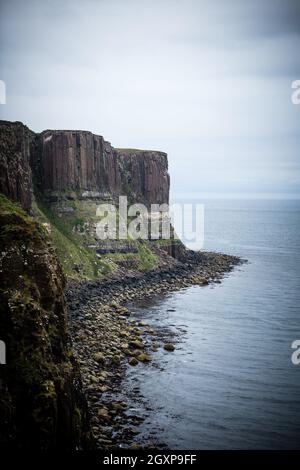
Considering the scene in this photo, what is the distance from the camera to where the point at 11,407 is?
19.7 metres

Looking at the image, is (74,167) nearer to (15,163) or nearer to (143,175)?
(15,163)

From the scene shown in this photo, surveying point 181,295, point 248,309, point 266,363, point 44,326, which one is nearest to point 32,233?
point 44,326

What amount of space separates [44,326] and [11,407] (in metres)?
4.38

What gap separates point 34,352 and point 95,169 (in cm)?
7682

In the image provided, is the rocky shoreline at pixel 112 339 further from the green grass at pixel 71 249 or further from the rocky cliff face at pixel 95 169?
the rocky cliff face at pixel 95 169

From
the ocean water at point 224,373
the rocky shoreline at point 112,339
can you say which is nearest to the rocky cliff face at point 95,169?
the rocky shoreline at point 112,339

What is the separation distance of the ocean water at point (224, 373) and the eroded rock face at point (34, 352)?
30.7 feet

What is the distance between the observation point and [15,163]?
2488 inches

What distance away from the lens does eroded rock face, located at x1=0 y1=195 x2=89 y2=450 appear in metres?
20.2

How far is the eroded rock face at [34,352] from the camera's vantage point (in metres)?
20.2

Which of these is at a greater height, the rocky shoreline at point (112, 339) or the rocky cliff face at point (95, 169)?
the rocky cliff face at point (95, 169)

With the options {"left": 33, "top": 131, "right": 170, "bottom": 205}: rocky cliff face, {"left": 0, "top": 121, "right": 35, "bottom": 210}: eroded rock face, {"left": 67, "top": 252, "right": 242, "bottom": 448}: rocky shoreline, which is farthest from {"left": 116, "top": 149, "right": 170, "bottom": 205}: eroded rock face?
{"left": 0, "top": 121, "right": 35, "bottom": 210}: eroded rock face

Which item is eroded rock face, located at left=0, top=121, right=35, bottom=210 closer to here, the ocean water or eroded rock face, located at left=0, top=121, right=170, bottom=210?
eroded rock face, located at left=0, top=121, right=170, bottom=210

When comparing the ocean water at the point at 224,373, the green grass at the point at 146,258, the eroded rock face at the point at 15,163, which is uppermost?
the eroded rock face at the point at 15,163
